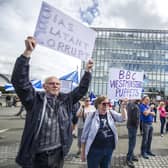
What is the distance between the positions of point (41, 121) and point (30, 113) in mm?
145

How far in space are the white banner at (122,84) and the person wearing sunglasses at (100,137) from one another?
218 cm

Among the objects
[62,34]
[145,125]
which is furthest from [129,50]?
[62,34]

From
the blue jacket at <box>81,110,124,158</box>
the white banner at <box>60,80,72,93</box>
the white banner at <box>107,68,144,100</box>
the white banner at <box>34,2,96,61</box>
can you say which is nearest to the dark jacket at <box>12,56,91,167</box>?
the blue jacket at <box>81,110,124,158</box>

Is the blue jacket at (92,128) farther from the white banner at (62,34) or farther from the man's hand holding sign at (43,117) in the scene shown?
the white banner at (62,34)

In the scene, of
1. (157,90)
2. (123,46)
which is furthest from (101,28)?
(157,90)

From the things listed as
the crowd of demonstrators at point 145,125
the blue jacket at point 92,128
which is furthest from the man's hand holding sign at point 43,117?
the crowd of demonstrators at point 145,125

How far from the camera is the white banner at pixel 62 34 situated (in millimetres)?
3861

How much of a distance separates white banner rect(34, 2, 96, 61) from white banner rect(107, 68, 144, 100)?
1.89m

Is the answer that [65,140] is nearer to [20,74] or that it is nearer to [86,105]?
[20,74]

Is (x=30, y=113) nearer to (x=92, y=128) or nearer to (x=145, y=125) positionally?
(x=92, y=128)

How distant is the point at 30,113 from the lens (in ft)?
8.91

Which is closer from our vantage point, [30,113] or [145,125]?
[30,113]

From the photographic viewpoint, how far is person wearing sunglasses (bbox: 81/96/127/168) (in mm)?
3859

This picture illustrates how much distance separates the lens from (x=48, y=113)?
8.97 ft
